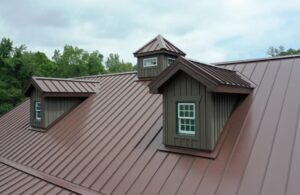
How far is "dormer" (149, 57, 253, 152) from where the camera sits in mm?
5328

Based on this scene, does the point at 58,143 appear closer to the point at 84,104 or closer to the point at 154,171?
the point at 84,104

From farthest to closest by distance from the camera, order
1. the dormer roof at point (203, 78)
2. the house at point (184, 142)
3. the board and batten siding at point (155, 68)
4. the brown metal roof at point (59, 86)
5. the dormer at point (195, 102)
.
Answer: the board and batten siding at point (155, 68) < the brown metal roof at point (59, 86) < the dormer at point (195, 102) < the dormer roof at point (203, 78) < the house at point (184, 142)

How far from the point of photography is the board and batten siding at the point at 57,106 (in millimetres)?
9812

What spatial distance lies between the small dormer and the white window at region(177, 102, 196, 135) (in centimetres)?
451

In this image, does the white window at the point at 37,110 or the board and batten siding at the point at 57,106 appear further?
the white window at the point at 37,110

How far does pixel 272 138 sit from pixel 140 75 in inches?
250

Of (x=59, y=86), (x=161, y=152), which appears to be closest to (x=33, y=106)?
(x=59, y=86)

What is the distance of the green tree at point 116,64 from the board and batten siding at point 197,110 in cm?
4377

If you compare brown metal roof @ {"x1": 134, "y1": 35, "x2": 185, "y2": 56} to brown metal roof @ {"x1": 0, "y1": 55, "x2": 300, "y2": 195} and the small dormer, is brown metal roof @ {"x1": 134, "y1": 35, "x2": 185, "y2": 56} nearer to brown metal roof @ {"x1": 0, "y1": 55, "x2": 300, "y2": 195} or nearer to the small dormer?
the small dormer

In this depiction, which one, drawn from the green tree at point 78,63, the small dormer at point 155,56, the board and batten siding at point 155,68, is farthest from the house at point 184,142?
the green tree at point 78,63

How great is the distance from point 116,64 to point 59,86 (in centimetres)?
4041

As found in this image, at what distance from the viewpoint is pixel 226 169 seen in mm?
4828

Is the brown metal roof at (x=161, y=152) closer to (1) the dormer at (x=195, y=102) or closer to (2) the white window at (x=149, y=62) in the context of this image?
(1) the dormer at (x=195, y=102)

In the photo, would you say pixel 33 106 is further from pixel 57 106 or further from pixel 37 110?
pixel 57 106
